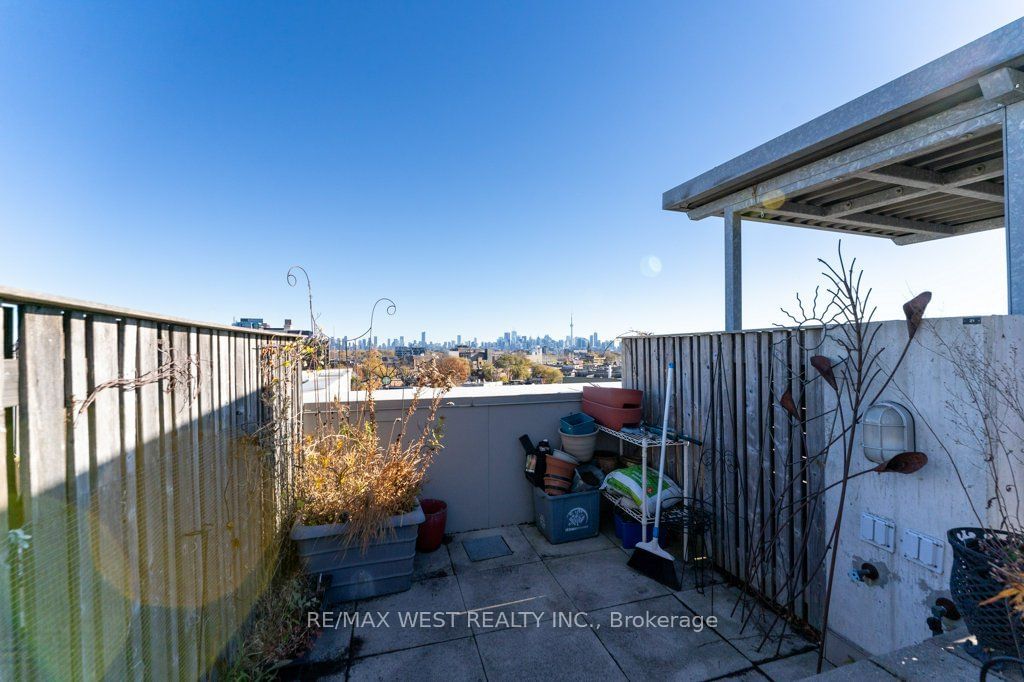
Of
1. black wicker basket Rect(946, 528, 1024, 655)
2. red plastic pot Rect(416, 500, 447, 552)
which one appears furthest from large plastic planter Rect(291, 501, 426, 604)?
black wicker basket Rect(946, 528, 1024, 655)

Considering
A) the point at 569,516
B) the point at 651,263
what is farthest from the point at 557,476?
the point at 651,263

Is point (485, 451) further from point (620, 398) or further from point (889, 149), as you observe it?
→ point (889, 149)

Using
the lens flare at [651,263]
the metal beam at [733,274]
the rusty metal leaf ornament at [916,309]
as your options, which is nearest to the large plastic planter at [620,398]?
the metal beam at [733,274]

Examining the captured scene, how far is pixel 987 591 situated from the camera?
1.37 m

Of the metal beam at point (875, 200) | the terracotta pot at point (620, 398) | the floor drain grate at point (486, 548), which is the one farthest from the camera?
the terracotta pot at point (620, 398)

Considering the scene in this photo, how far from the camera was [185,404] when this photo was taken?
5.86 feet

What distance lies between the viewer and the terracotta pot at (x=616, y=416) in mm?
3914

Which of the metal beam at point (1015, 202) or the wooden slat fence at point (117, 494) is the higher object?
the metal beam at point (1015, 202)

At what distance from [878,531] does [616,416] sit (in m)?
2.02

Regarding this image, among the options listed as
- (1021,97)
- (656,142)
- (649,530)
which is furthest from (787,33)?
(649,530)

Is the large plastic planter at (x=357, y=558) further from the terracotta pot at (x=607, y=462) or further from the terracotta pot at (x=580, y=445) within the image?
the terracotta pot at (x=607, y=462)

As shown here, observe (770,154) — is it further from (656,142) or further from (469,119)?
(469,119)

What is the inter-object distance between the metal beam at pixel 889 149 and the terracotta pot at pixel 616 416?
215 centimetres

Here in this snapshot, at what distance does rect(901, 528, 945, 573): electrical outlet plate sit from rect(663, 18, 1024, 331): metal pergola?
116 cm
